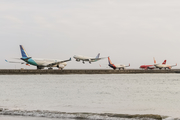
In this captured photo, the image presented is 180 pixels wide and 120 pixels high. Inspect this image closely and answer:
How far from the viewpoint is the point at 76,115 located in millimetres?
17484

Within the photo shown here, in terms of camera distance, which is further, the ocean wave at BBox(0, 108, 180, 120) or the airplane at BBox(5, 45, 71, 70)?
the airplane at BBox(5, 45, 71, 70)

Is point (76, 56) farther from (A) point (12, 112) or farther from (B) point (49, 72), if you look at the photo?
(A) point (12, 112)

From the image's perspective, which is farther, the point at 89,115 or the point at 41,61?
the point at 41,61

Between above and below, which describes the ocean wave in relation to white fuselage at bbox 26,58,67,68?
below

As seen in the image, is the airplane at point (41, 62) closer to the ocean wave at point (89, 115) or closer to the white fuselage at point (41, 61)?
the white fuselage at point (41, 61)

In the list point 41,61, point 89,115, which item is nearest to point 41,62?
point 41,61

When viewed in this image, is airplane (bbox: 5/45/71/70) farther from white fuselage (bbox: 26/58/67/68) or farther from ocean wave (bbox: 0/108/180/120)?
ocean wave (bbox: 0/108/180/120)

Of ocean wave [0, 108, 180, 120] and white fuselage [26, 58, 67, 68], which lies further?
white fuselage [26, 58, 67, 68]

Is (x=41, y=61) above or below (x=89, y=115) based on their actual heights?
above

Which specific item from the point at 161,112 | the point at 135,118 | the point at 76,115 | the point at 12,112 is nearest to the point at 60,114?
the point at 76,115

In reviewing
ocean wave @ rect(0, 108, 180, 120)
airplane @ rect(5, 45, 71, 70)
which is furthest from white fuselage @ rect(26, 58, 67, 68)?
ocean wave @ rect(0, 108, 180, 120)

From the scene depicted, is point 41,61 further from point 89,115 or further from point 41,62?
point 89,115

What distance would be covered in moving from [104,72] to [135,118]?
3849 inches

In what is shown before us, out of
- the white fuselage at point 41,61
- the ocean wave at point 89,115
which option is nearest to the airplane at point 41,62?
the white fuselage at point 41,61
